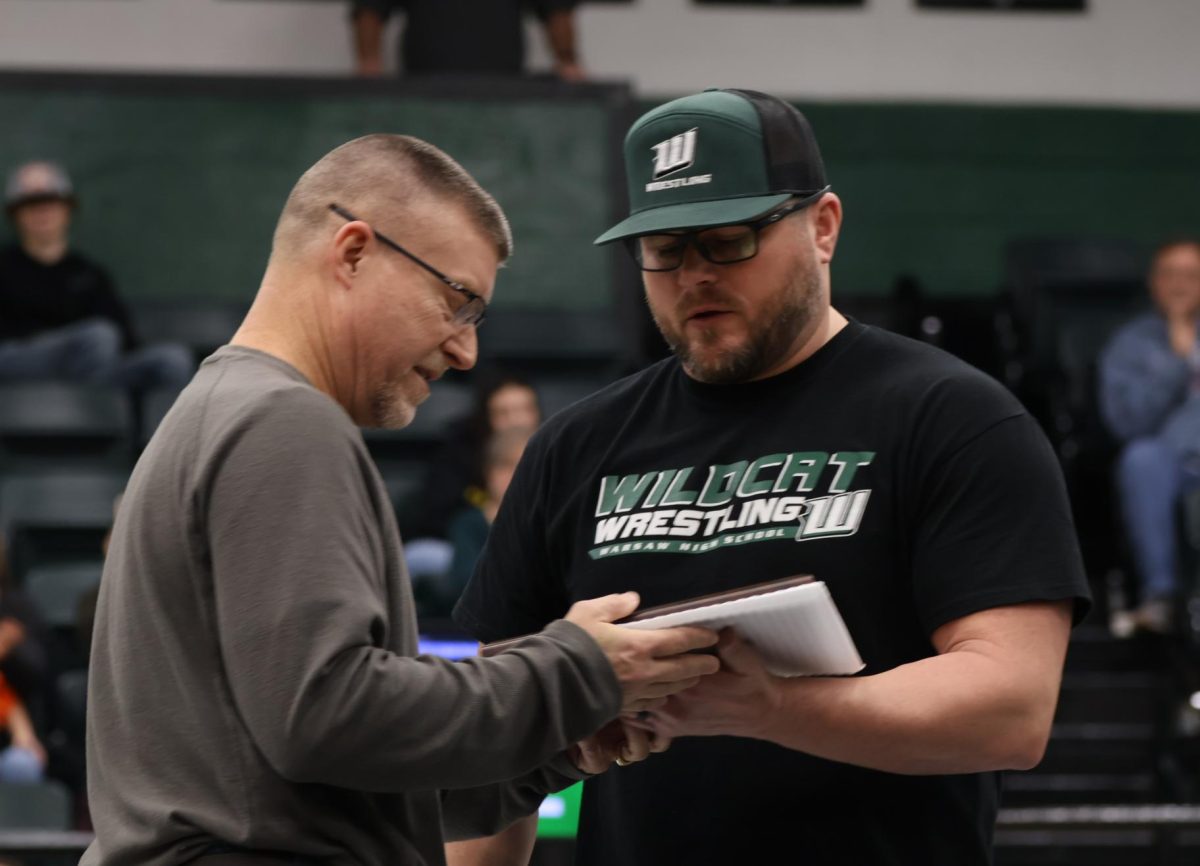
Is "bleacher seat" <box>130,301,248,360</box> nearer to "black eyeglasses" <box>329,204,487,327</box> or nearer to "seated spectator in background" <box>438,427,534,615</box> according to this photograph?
"seated spectator in background" <box>438,427,534,615</box>

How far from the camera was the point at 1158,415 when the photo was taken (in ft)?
26.0

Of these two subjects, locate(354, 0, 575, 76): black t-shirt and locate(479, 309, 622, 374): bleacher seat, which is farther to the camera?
locate(354, 0, 575, 76): black t-shirt

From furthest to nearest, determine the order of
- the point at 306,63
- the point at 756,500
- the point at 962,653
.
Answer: the point at 306,63 → the point at 756,500 → the point at 962,653

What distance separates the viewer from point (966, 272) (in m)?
10.9

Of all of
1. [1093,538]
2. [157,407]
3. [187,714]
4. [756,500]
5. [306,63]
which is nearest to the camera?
[187,714]

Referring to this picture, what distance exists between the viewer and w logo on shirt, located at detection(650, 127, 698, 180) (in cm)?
259

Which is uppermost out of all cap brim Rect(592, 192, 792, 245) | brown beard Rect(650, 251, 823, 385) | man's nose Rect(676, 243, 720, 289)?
cap brim Rect(592, 192, 792, 245)

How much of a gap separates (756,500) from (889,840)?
Answer: 476 millimetres

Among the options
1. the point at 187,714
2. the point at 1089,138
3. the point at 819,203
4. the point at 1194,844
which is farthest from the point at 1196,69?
the point at 187,714

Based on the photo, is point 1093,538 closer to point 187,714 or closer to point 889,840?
point 889,840

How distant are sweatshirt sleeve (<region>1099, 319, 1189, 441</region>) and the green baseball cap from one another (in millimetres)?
5603

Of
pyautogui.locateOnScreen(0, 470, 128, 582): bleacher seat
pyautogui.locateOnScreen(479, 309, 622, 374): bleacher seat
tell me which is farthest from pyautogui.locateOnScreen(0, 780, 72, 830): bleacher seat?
pyautogui.locateOnScreen(479, 309, 622, 374): bleacher seat

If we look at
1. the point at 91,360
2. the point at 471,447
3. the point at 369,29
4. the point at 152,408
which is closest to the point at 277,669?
the point at 471,447

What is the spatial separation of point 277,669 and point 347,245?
568mm
